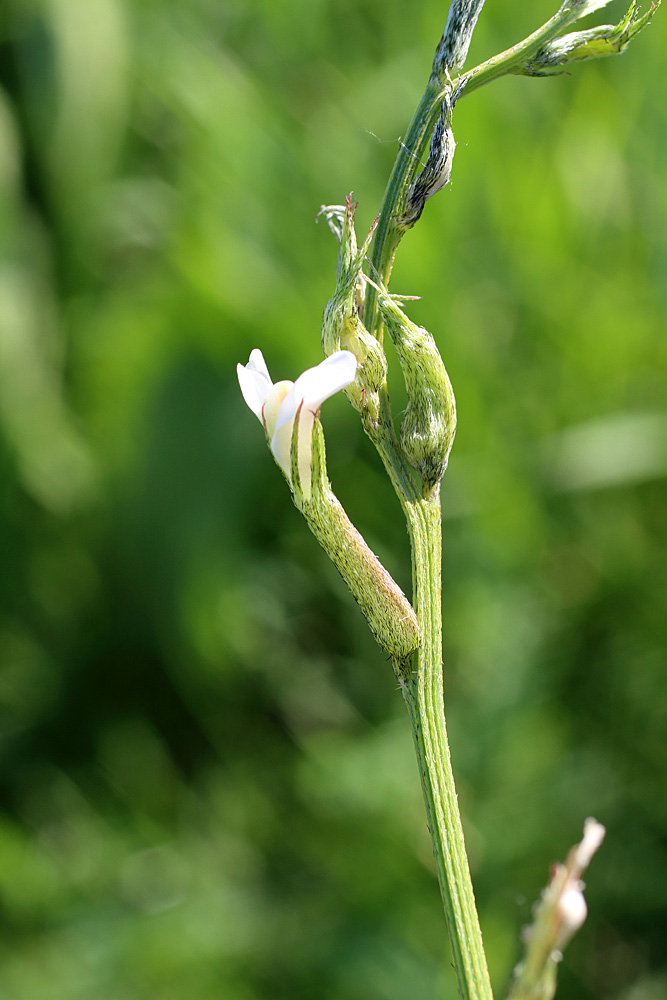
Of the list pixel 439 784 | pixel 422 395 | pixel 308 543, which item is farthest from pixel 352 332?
pixel 308 543

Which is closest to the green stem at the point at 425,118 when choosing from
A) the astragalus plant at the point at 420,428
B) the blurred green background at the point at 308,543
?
the astragalus plant at the point at 420,428

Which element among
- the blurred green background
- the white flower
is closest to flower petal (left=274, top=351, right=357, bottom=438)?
the white flower

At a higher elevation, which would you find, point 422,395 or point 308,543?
point 308,543

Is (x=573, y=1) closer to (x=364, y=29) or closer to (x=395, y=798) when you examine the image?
(x=395, y=798)

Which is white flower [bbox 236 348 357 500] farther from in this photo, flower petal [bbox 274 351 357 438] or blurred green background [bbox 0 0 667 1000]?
blurred green background [bbox 0 0 667 1000]

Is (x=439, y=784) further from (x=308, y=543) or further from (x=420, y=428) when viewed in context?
(x=308, y=543)

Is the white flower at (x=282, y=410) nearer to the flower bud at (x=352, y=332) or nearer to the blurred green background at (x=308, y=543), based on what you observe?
the flower bud at (x=352, y=332)
